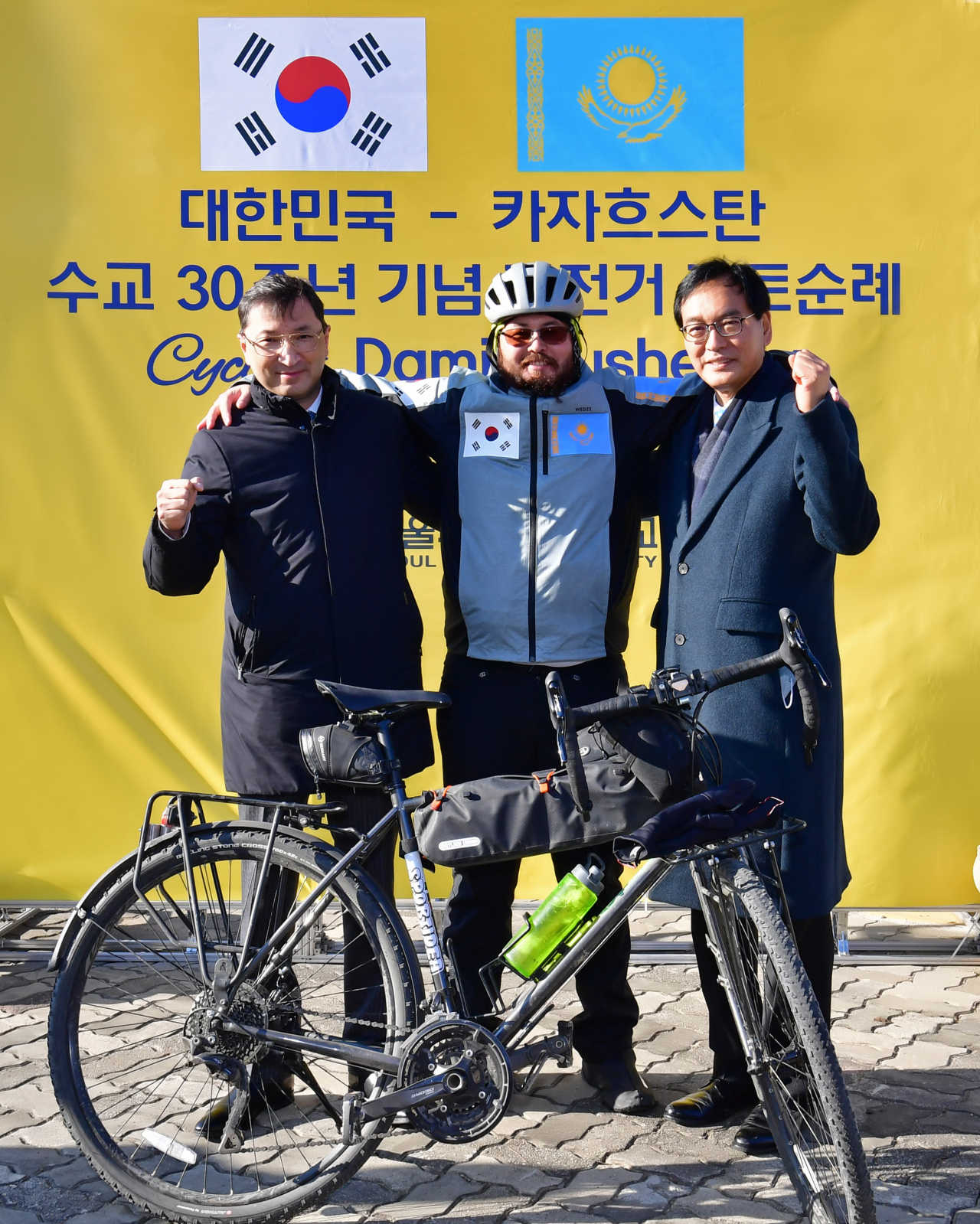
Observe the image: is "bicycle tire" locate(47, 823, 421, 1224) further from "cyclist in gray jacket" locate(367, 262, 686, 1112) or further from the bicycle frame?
"cyclist in gray jacket" locate(367, 262, 686, 1112)

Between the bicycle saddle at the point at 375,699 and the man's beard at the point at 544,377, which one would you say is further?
the man's beard at the point at 544,377

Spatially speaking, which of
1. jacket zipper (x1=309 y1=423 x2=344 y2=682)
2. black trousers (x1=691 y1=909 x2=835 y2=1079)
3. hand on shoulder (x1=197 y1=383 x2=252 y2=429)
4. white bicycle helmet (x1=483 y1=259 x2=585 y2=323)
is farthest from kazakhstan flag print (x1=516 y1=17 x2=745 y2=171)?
black trousers (x1=691 y1=909 x2=835 y2=1079)

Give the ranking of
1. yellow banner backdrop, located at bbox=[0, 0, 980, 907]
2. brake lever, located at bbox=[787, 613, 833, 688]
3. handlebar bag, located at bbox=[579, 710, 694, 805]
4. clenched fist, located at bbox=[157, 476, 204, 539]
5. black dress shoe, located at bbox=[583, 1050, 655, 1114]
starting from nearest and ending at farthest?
brake lever, located at bbox=[787, 613, 833, 688], handlebar bag, located at bbox=[579, 710, 694, 805], clenched fist, located at bbox=[157, 476, 204, 539], black dress shoe, located at bbox=[583, 1050, 655, 1114], yellow banner backdrop, located at bbox=[0, 0, 980, 907]

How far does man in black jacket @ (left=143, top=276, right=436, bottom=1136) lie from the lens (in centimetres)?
280

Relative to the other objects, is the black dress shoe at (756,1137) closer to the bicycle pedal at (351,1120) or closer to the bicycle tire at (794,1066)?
the bicycle tire at (794,1066)

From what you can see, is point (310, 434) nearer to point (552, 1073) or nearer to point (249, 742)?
Result: point (249, 742)

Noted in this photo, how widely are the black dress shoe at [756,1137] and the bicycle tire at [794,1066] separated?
1.31ft

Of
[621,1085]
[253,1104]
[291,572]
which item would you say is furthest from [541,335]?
[253,1104]

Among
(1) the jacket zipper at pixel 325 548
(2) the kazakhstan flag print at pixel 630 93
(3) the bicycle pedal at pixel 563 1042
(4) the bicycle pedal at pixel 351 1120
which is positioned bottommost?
(4) the bicycle pedal at pixel 351 1120

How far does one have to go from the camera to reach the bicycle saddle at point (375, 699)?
2424 millimetres

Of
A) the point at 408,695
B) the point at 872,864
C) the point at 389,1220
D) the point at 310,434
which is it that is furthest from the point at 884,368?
the point at 389,1220

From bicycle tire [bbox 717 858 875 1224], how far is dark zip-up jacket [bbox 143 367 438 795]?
91cm

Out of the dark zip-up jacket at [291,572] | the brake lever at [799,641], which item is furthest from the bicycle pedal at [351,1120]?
the brake lever at [799,641]

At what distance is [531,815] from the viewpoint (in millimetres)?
2371
